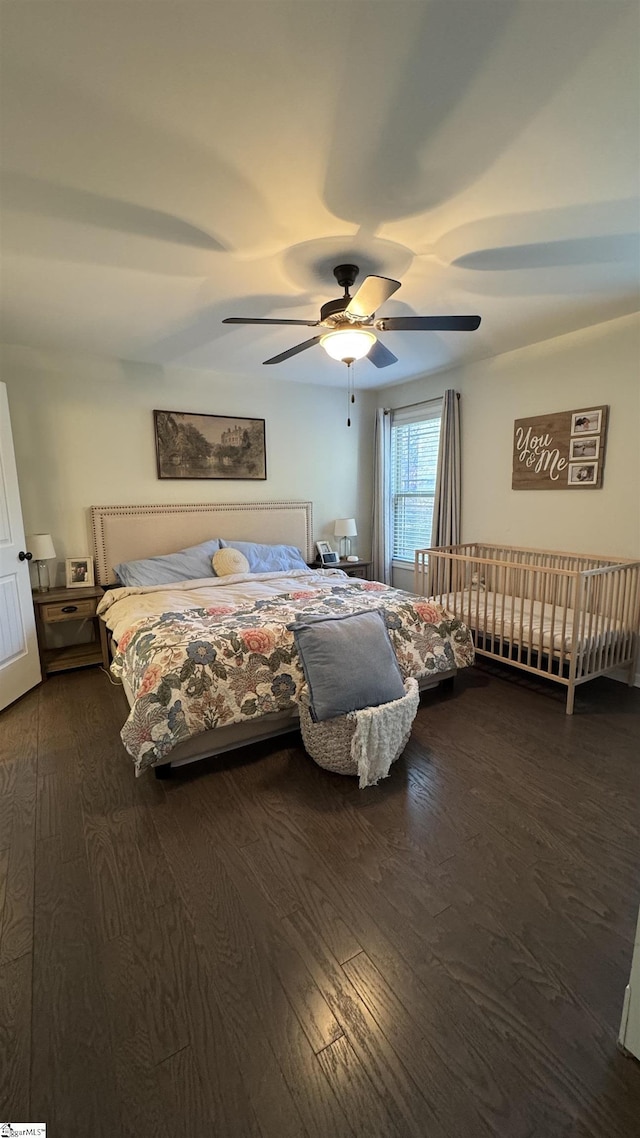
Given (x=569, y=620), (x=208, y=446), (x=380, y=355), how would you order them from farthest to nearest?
(x=208, y=446) < (x=569, y=620) < (x=380, y=355)

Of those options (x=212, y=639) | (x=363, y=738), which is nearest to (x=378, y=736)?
(x=363, y=738)

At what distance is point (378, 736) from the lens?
6.89ft

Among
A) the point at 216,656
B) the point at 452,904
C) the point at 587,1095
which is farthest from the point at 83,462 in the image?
the point at 587,1095

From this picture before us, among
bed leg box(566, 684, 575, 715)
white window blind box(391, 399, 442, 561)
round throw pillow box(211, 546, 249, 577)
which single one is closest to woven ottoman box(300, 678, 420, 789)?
bed leg box(566, 684, 575, 715)

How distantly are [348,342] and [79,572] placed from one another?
282cm

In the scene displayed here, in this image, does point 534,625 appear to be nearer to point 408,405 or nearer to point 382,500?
point 382,500

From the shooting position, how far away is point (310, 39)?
1.20 metres

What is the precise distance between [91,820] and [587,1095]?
184 centimetres

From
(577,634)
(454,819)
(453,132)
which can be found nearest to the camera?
(453,132)

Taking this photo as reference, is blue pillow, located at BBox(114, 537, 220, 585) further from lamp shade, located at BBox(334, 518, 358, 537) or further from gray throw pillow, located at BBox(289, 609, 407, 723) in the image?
gray throw pillow, located at BBox(289, 609, 407, 723)

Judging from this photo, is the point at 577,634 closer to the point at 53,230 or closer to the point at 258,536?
the point at 258,536

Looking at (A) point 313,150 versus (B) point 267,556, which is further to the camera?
(B) point 267,556

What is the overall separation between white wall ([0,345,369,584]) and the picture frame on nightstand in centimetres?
12

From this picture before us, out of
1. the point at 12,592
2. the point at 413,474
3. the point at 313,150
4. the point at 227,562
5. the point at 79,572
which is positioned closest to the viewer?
the point at 313,150
